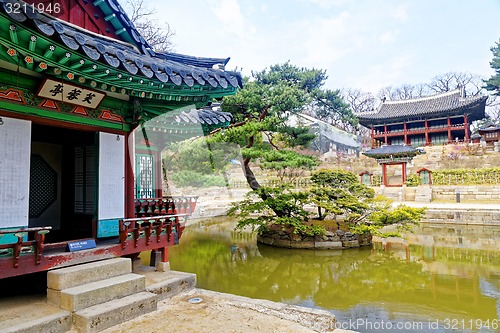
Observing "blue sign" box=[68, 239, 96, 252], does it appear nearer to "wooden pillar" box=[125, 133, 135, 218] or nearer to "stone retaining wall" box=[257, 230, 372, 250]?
"wooden pillar" box=[125, 133, 135, 218]

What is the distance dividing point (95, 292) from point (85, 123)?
2268 millimetres

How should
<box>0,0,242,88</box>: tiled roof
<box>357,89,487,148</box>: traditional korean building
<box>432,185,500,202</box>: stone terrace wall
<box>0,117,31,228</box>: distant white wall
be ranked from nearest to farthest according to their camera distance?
<box>0,0,242,88</box>: tiled roof, <box>0,117,31,228</box>: distant white wall, <box>432,185,500,202</box>: stone terrace wall, <box>357,89,487,148</box>: traditional korean building

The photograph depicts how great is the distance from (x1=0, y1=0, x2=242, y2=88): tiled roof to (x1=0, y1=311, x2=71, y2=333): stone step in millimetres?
2527

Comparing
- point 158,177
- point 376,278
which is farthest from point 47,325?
point 376,278

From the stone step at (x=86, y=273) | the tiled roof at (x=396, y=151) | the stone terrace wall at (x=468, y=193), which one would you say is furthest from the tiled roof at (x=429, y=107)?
the stone step at (x=86, y=273)

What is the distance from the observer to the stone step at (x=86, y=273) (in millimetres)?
3469

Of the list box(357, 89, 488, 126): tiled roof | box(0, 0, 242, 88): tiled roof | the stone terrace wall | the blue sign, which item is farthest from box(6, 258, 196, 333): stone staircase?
box(357, 89, 488, 126): tiled roof

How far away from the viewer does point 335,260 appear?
9.30 m

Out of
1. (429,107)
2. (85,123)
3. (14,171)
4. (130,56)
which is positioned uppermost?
(429,107)

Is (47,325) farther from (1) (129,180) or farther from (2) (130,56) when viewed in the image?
(2) (130,56)

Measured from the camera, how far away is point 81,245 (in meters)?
4.02

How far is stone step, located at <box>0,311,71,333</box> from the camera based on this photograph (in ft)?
9.36

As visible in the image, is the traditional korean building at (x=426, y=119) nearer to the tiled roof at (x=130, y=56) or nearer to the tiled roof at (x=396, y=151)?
the tiled roof at (x=396, y=151)

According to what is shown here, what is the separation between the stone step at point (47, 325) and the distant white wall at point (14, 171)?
1.22 m
